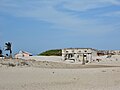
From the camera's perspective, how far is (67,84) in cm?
1502

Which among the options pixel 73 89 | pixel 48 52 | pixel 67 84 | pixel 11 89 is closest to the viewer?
pixel 11 89

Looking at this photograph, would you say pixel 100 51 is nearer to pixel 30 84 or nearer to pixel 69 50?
pixel 69 50

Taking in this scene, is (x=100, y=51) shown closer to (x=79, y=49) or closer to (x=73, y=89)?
(x=79, y=49)

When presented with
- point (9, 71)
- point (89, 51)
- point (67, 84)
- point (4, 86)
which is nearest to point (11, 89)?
point (4, 86)

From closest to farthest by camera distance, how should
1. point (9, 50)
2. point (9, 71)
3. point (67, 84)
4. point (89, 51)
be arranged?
point (67, 84) → point (9, 71) → point (9, 50) → point (89, 51)

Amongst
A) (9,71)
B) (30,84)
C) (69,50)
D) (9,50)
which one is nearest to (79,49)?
(69,50)

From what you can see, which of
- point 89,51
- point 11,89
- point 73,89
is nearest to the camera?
point 11,89

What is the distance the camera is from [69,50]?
60.2 m

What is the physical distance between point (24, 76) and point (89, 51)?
42.5 meters

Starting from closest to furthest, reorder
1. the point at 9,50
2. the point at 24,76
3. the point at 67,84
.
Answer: the point at 67,84, the point at 24,76, the point at 9,50

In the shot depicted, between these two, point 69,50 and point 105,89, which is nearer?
point 105,89

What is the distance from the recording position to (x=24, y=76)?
16.6 m

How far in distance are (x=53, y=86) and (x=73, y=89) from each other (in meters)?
1.09

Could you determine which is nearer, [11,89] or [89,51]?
[11,89]
